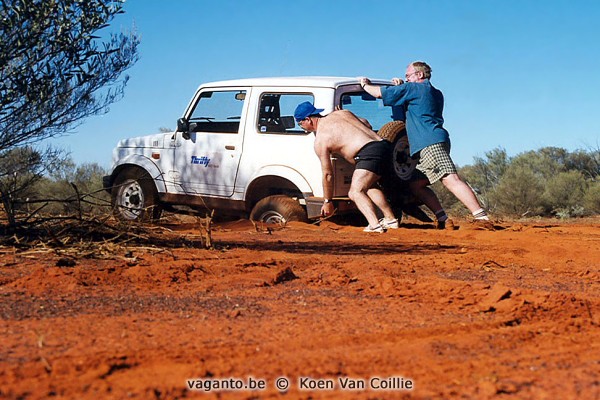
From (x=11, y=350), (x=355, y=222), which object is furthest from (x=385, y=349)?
(x=355, y=222)

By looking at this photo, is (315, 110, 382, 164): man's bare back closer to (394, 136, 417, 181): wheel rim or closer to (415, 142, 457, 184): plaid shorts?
(394, 136, 417, 181): wheel rim

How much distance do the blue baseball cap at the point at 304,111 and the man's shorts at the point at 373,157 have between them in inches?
28.0

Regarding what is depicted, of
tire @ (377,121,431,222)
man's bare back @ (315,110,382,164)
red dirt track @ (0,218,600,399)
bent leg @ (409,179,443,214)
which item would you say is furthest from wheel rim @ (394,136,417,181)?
red dirt track @ (0,218,600,399)

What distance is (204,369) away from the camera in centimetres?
360

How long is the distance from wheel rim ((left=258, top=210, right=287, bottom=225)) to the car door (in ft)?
1.93

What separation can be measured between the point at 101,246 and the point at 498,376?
4.49m

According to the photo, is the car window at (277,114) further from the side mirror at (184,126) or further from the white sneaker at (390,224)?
the white sneaker at (390,224)

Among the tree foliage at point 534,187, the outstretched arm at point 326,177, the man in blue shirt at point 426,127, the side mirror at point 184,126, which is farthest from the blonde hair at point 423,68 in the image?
the tree foliage at point 534,187

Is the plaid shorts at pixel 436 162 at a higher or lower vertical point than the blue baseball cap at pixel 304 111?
lower

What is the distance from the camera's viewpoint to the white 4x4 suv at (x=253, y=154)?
34.6 feet

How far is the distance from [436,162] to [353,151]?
0.96 m

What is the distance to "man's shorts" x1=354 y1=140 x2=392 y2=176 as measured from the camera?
32.7 feet

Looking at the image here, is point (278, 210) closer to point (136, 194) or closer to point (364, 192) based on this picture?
point (364, 192)

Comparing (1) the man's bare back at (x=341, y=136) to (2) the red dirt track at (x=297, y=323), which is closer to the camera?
(2) the red dirt track at (x=297, y=323)
